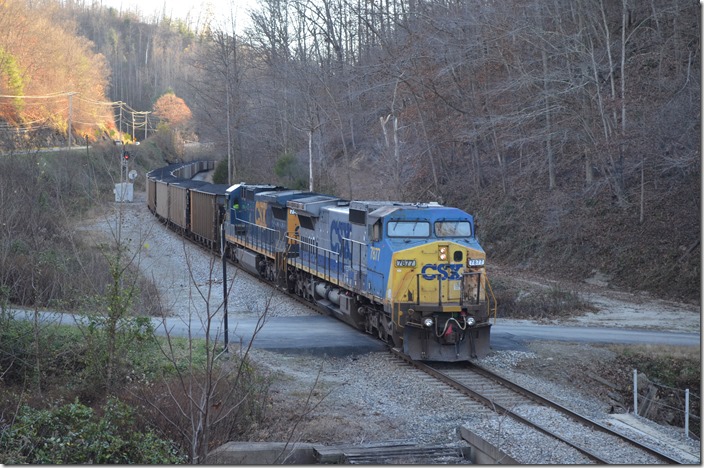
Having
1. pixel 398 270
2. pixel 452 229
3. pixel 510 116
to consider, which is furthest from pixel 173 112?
pixel 398 270

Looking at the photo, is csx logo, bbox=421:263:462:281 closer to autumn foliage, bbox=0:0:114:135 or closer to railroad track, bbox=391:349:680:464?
railroad track, bbox=391:349:680:464

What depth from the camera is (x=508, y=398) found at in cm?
1421

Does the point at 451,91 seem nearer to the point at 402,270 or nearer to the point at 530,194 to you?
the point at 530,194

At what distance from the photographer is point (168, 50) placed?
142375mm

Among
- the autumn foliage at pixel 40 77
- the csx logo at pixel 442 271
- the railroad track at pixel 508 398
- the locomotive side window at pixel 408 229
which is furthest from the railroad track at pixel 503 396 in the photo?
the autumn foliage at pixel 40 77

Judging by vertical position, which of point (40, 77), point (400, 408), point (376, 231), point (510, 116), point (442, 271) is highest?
point (40, 77)

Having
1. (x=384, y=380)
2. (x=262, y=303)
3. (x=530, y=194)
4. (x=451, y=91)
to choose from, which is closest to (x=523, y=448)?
(x=384, y=380)

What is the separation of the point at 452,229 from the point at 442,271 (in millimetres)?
1095

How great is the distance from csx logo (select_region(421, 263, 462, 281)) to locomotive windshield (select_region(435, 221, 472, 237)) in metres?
0.80

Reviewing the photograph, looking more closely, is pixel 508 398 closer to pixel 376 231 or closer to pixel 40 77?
pixel 376 231

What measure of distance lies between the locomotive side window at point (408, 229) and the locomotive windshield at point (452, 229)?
0.84 ft

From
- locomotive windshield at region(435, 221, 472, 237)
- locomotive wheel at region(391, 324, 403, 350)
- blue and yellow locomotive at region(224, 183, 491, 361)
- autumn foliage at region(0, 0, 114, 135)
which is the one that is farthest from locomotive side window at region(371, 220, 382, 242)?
autumn foliage at region(0, 0, 114, 135)

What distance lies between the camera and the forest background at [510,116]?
91.1ft

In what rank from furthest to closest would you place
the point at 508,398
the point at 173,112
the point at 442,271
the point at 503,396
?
1. the point at 173,112
2. the point at 442,271
3. the point at 503,396
4. the point at 508,398
